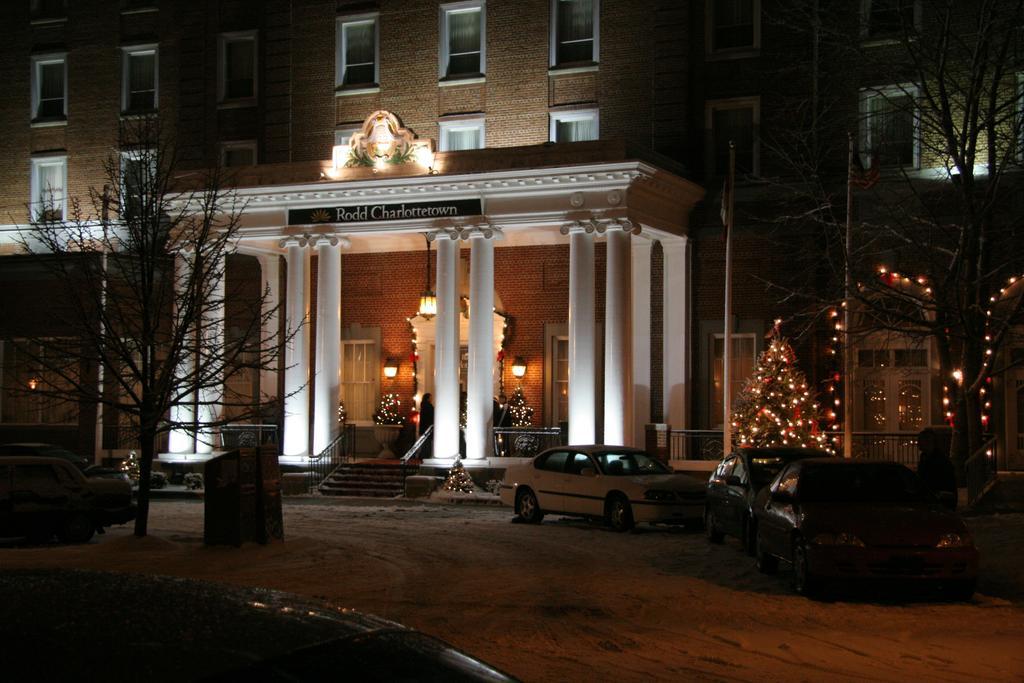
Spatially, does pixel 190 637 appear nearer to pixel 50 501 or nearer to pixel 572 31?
pixel 50 501

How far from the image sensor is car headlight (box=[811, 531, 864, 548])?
44.0 feet

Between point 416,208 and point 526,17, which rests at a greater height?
point 526,17

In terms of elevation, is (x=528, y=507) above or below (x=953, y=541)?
below

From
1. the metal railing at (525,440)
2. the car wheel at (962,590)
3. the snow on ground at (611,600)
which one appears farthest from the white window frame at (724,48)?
the car wheel at (962,590)

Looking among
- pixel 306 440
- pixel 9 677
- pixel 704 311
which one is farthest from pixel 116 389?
pixel 9 677

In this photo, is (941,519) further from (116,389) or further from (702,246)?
(702,246)

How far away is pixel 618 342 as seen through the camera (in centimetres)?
2891

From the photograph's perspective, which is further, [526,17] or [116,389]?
[526,17]

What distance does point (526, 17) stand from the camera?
33969mm

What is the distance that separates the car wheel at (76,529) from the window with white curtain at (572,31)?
19304mm

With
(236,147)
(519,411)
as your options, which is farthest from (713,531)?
(236,147)

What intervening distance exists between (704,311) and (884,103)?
7050 millimetres

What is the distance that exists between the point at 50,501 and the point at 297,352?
1311 cm

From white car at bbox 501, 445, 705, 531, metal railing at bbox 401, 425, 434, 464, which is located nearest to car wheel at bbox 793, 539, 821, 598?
white car at bbox 501, 445, 705, 531
